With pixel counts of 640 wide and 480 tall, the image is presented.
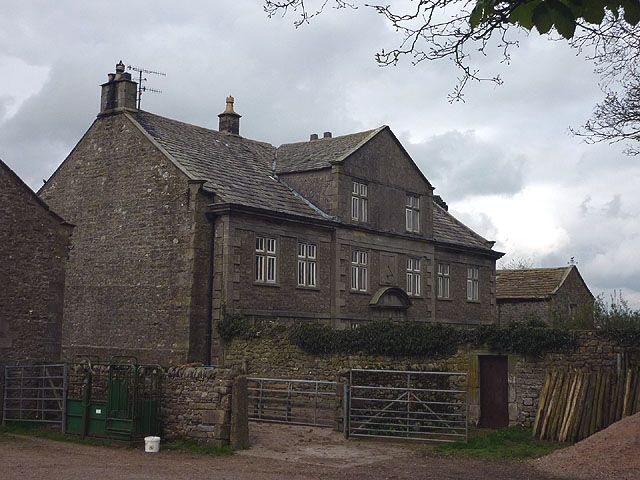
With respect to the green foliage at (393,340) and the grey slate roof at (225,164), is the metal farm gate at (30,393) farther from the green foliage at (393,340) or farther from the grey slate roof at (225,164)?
the grey slate roof at (225,164)

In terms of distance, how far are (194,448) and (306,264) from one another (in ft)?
39.7

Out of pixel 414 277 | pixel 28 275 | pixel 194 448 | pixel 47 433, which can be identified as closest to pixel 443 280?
pixel 414 277

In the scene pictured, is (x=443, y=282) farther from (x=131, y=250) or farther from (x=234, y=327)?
(x=131, y=250)

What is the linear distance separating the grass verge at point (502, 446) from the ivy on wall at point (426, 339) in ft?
7.60

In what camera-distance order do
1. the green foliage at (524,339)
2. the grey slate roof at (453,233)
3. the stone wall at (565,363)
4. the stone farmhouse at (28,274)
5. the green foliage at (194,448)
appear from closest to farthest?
the green foliage at (194,448) → the stone wall at (565,363) → the green foliage at (524,339) → the stone farmhouse at (28,274) → the grey slate roof at (453,233)

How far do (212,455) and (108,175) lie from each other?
15.0 meters

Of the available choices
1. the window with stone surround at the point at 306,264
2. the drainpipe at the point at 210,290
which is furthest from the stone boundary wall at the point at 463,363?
the window with stone surround at the point at 306,264

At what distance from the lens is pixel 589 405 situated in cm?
1689

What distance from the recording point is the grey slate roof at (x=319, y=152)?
2933 centimetres

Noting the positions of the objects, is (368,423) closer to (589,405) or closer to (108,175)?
(589,405)

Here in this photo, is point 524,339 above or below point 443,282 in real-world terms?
below

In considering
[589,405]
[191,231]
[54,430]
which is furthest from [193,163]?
[589,405]

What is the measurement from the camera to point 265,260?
25.6 metres

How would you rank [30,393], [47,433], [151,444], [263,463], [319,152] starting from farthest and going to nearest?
[319,152], [30,393], [47,433], [151,444], [263,463]
